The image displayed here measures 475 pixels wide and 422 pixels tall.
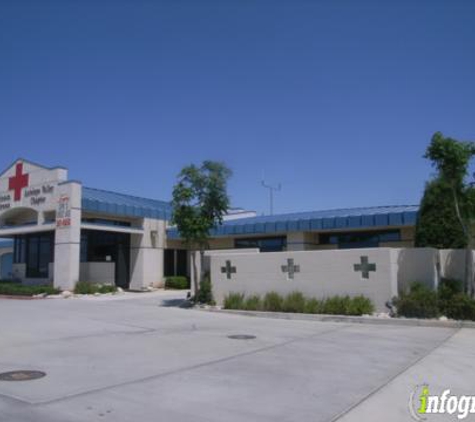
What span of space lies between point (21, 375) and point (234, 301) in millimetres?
12663

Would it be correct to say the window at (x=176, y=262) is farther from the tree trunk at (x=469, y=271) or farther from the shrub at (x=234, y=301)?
the tree trunk at (x=469, y=271)

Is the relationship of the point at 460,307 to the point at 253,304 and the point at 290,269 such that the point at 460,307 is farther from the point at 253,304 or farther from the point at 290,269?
the point at 253,304

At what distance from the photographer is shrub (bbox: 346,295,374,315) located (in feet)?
57.9

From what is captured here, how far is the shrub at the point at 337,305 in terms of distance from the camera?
17.9m

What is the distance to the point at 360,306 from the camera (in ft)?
58.0

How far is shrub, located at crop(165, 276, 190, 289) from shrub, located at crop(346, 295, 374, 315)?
18989 mm

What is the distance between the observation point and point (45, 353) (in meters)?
10.7

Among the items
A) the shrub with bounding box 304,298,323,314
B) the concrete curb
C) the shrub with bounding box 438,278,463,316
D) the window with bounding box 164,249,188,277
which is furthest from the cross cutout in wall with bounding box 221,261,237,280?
the window with bounding box 164,249,188,277

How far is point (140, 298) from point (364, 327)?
48.9 ft

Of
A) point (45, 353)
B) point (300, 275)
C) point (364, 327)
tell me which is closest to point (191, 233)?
point (300, 275)

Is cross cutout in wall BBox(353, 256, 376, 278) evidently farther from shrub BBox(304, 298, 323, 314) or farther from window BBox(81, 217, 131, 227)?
window BBox(81, 217, 131, 227)

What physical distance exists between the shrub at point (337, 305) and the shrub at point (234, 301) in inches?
138

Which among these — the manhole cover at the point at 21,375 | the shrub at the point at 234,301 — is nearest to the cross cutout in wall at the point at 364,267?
the shrub at the point at 234,301

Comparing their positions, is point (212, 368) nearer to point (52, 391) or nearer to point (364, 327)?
point (52, 391)
